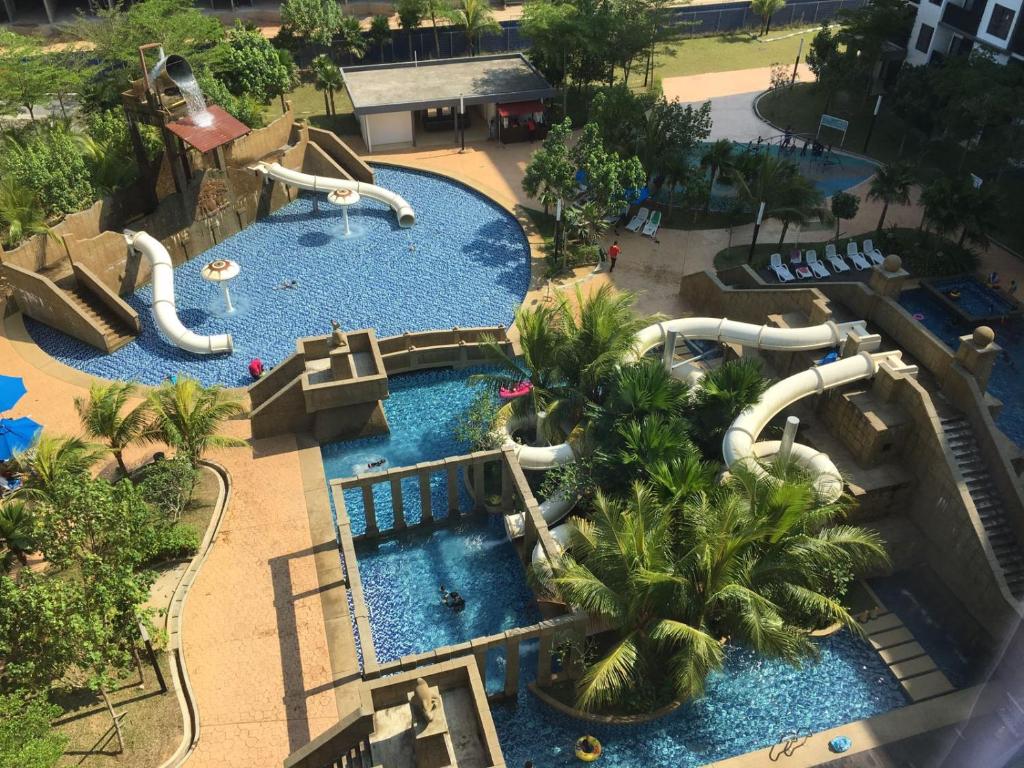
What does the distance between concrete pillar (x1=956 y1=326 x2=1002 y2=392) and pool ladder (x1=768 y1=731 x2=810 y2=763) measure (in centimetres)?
1124

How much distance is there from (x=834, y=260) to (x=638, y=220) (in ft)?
28.2

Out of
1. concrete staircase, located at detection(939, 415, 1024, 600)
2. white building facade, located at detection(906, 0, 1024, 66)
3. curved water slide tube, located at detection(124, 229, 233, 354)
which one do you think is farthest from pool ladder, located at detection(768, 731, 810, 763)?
white building facade, located at detection(906, 0, 1024, 66)

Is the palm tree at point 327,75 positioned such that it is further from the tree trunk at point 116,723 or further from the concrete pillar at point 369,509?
the tree trunk at point 116,723

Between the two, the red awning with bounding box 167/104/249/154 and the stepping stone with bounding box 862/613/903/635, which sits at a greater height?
the red awning with bounding box 167/104/249/154

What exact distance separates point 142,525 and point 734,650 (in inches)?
571

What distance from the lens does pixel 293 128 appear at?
1578 inches

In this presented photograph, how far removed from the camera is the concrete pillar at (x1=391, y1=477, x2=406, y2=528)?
2212 cm

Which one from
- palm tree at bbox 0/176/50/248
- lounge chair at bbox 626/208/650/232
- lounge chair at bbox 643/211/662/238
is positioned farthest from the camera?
lounge chair at bbox 626/208/650/232

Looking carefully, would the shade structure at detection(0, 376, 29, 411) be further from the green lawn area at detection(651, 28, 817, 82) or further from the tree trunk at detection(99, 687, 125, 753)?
the green lawn area at detection(651, 28, 817, 82)

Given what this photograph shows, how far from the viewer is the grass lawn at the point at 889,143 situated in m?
36.7

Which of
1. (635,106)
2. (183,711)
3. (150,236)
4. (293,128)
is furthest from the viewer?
(293,128)

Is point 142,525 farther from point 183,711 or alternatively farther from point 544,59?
Result: point 544,59

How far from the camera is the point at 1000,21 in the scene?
41344 millimetres

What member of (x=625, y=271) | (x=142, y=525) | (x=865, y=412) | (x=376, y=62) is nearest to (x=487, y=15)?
(x=376, y=62)
